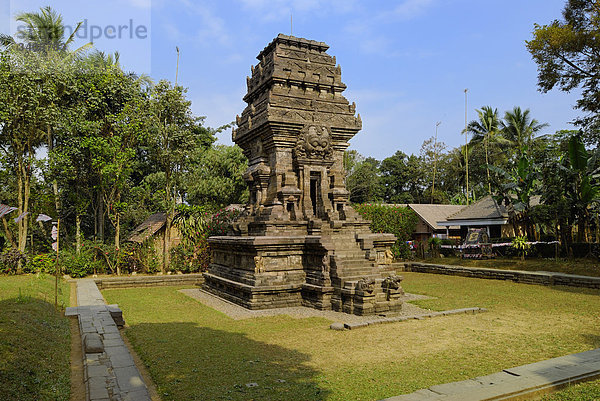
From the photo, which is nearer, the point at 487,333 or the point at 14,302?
the point at 487,333

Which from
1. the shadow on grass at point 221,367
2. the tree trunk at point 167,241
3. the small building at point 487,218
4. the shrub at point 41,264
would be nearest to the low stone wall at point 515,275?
the small building at point 487,218

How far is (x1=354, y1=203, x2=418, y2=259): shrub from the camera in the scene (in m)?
25.2

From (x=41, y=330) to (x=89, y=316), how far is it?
1.93 meters

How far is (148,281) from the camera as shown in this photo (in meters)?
17.5

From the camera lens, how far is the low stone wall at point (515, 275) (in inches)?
589

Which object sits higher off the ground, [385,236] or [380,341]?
[385,236]

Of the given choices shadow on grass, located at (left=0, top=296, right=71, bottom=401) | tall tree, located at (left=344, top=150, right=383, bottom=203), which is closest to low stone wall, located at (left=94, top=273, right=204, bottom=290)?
shadow on grass, located at (left=0, top=296, right=71, bottom=401)

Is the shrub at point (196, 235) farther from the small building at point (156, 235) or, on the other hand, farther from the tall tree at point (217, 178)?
the tall tree at point (217, 178)

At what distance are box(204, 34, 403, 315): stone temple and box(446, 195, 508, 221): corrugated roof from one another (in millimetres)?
14019

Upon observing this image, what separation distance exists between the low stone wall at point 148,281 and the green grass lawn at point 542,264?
45.4 ft

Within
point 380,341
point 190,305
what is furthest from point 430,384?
point 190,305

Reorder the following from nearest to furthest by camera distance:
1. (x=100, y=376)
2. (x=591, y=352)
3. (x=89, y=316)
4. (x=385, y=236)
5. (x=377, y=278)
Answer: (x=100, y=376) < (x=591, y=352) < (x=89, y=316) < (x=377, y=278) < (x=385, y=236)

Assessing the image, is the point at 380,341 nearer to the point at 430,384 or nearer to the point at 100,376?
the point at 430,384

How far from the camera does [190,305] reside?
42.4 feet
